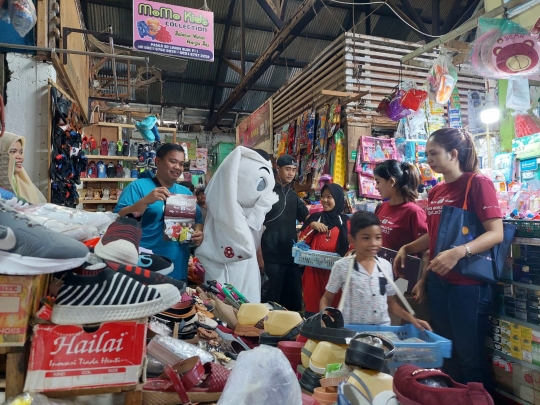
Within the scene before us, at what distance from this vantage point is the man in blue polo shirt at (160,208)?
95.3 inches

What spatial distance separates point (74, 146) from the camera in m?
4.46

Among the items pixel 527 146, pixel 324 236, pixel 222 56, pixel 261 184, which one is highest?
pixel 222 56

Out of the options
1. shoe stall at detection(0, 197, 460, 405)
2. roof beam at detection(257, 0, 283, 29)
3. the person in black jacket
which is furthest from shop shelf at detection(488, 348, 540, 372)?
roof beam at detection(257, 0, 283, 29)

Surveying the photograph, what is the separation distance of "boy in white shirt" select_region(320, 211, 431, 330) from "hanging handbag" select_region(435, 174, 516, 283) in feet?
1.16

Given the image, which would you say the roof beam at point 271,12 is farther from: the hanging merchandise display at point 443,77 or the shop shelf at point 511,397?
the shop shelf at point 511,397

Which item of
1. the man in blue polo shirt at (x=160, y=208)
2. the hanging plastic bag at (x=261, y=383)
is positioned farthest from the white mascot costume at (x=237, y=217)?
the hanging plastic bag at (x=261, y=383)

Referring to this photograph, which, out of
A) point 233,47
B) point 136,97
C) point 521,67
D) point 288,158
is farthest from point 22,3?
point 136,97

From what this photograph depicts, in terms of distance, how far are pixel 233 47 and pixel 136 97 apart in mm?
4235

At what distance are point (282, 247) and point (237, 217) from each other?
1.04 m

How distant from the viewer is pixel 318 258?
127 inches

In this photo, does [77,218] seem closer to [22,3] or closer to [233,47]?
[22,3]

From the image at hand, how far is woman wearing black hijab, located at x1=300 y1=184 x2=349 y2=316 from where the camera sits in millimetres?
3307

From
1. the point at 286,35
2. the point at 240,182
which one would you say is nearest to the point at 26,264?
the point at 240,182

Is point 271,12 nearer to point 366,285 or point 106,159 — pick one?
point 106,159
